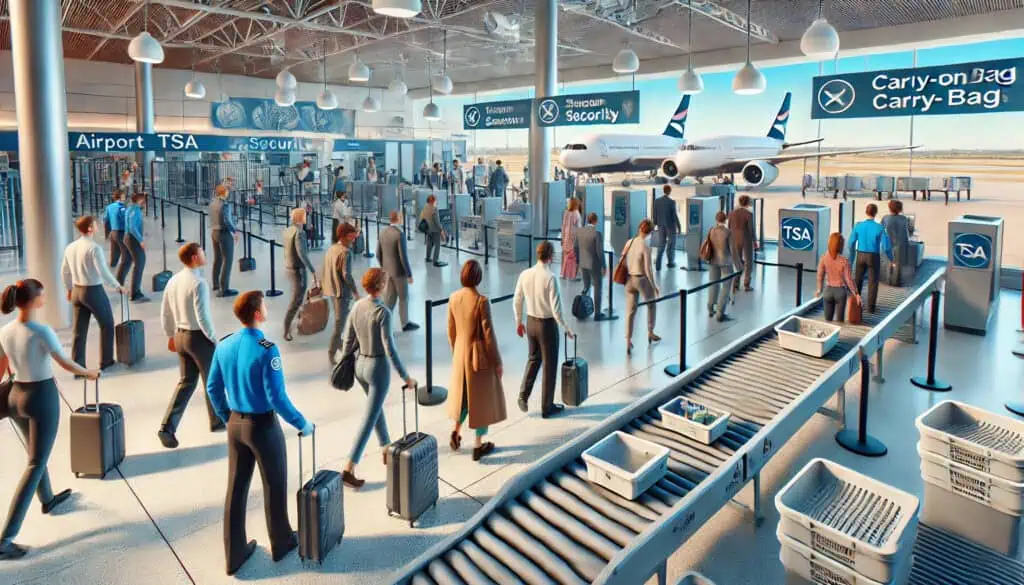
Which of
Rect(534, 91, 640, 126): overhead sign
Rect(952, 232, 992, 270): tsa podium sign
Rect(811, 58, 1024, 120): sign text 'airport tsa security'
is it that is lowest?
Rect(952, 232, 992, 270): tsa podium sign

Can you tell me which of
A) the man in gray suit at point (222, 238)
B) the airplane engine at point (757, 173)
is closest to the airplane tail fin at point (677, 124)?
the airplane engine at point (757, 173)

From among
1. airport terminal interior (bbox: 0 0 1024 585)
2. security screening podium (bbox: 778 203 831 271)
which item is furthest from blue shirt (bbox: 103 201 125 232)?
security screening podium (bbox: 778 203 831 271)

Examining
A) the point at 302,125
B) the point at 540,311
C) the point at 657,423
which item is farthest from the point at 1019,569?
the point at 302,125

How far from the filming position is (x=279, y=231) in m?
19.4

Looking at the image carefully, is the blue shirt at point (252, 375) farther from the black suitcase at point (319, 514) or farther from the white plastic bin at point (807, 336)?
the white plastic bin at point (807, 336)

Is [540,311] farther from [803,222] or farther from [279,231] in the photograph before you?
[279,231]

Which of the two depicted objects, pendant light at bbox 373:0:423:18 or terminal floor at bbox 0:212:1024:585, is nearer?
terminal floor at bbox 0:212:1024:585

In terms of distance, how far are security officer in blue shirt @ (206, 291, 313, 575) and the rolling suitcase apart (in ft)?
2.24

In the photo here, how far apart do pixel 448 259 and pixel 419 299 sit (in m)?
3.95

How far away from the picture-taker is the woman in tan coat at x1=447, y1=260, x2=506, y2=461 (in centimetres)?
513

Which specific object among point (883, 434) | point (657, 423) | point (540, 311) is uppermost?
point (540, 311)

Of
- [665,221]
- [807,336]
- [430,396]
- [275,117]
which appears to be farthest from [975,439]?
[275,117]

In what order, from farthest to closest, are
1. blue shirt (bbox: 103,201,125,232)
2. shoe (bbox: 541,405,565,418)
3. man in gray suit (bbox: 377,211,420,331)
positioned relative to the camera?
blue shirt (bbox: 103,201,125,232), man in gray suit (bbox: 377,211,420,331), shoe (bbox: 541,405,565,418)

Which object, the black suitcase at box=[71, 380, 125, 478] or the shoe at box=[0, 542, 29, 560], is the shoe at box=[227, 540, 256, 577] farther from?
the black suitcase at box=[71, 380, 125, 478]
